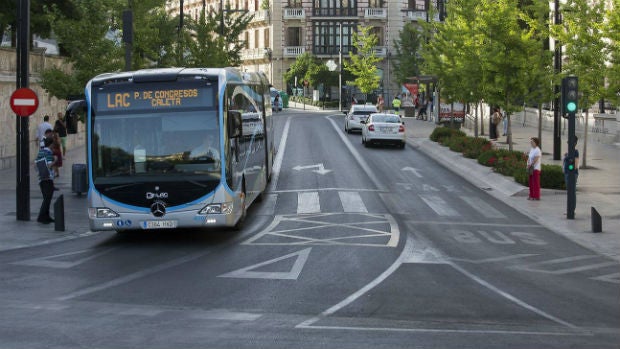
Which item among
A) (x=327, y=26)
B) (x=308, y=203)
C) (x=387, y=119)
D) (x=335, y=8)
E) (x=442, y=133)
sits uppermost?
(x=335, y=8)

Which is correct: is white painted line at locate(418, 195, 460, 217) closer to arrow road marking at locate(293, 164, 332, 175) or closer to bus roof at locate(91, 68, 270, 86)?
arrow road marking at locate(293, 164, 332, 175)

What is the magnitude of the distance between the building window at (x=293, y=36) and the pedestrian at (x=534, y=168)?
7496 centimetres

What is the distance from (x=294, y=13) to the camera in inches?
3851

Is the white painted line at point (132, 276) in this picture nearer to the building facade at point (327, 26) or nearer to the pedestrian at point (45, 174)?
the pedestrian at point (45, 174)

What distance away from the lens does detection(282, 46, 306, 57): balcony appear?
98.2 metres

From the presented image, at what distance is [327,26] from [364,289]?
3421 inches

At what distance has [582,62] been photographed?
2691 cm

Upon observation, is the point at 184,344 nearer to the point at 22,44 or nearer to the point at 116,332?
the point at 116,332

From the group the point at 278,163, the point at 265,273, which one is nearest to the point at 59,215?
the point at 265,273

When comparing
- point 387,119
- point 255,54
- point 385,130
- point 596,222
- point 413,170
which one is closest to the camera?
point 596,222

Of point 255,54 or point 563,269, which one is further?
point 255,54

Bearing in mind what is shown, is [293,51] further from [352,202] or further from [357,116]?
→ [352,202]

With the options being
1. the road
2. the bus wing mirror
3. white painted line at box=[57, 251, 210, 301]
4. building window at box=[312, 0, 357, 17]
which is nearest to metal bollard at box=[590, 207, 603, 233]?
the road

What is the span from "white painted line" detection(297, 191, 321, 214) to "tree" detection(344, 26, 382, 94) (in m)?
66.0
